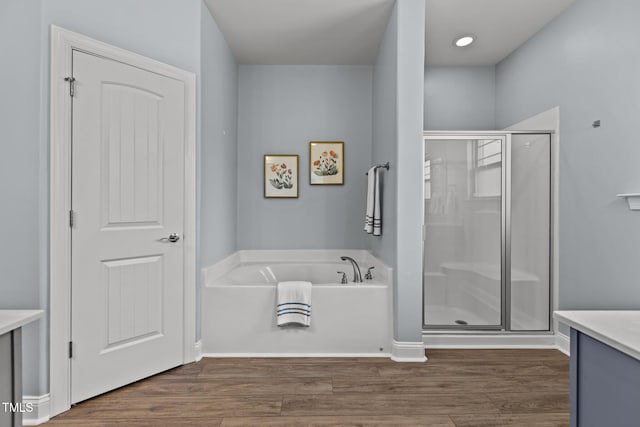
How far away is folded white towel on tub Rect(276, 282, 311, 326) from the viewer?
9.00 ft

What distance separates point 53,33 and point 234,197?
207 cm

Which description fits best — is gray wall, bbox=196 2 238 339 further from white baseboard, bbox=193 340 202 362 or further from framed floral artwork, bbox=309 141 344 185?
framed floral artwork, bbox=309 141 344 185

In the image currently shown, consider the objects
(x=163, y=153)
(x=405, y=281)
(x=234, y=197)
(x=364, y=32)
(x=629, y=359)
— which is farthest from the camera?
(x=234, y=197)

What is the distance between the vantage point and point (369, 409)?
204 cm

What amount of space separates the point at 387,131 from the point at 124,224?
2045 millimetres

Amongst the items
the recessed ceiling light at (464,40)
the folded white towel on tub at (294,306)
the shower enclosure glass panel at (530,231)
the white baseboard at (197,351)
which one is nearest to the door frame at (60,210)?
the white baseboard at (197,351)

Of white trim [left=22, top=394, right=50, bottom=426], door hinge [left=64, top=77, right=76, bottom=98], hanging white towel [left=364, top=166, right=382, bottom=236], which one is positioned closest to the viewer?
white trim [left=22, top=394, right=50, bottom=426]

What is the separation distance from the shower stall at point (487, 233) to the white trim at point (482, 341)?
61 millimetres

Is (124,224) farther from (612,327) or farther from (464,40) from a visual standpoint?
(464,40)

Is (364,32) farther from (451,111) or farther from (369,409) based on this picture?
(369,409)

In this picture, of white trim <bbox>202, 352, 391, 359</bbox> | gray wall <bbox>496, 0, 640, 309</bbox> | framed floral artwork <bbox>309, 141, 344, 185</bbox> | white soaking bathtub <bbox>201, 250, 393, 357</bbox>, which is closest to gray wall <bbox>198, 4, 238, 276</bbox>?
white soaking bathtub <bbox>201, 250, 393, 357</bbox>

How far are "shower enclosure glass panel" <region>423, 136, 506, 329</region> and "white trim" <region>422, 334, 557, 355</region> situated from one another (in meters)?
0.08

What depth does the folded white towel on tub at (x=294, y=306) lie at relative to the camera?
9.00 feet

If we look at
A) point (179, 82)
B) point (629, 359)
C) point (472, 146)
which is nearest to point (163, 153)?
point (179, 82)
